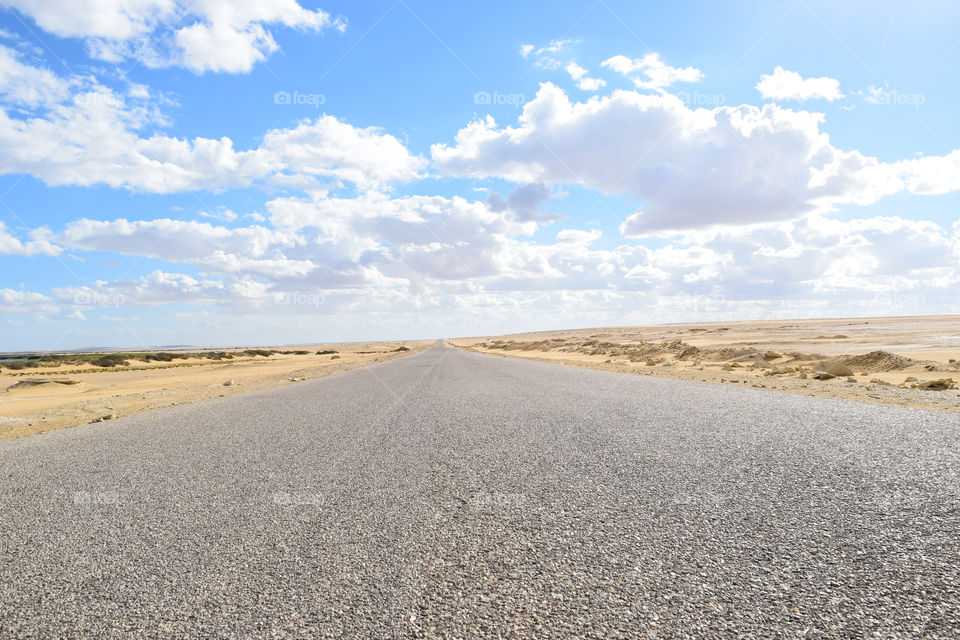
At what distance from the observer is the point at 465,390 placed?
13648 millimetres

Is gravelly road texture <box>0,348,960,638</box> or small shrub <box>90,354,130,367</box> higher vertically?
small shrub <box>90,354,130,367</box>

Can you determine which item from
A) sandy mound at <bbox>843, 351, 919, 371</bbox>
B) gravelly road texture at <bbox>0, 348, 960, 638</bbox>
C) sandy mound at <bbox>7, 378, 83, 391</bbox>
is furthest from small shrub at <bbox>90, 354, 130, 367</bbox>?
sandy mound at <bbox>843, 351, 919, 371</bbox>

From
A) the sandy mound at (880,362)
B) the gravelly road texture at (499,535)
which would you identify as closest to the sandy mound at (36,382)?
the gravelly road texture at (499,535)

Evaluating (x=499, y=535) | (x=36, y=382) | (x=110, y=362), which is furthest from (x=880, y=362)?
(x=110, y=362)

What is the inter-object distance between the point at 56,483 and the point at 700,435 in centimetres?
732

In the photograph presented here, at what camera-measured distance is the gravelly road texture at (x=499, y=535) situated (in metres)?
2.46

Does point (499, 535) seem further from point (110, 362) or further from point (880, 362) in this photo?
point (110, 362)

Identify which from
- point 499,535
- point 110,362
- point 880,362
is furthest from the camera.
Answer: point 110,362

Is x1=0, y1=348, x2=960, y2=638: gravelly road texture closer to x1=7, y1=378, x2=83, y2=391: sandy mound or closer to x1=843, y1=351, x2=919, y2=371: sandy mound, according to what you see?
x1=843, y1=351, x2=919, y2=371: sandy mound

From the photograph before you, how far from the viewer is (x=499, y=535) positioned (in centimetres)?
342

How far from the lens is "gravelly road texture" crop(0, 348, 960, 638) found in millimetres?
2463

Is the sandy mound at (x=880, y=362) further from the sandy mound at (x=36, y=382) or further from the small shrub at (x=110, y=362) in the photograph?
the small shrub at (x=110, y=362)

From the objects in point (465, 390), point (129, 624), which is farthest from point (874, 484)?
point (465, 390)

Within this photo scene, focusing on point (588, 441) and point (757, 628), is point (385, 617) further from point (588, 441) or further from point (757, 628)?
point (588, 441)
